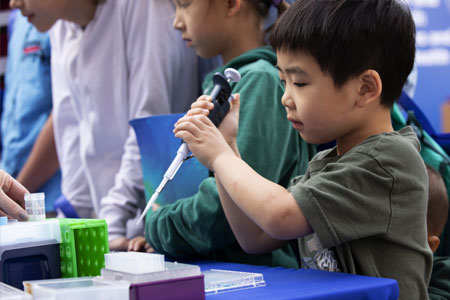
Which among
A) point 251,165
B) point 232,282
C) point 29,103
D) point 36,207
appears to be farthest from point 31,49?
point 232,282

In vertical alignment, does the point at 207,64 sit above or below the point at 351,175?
above

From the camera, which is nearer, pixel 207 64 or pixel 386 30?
pixel 386 30

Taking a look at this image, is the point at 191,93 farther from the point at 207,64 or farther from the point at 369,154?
the point at 369,154

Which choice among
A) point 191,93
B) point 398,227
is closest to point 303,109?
point 398,227

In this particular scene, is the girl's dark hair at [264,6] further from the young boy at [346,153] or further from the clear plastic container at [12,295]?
the clear plastic container at [12,295]

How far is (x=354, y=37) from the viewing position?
110cm

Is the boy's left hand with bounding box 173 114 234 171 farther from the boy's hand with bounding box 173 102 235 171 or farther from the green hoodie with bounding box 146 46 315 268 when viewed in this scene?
the green hoodie with bounding box 146 46 315 268

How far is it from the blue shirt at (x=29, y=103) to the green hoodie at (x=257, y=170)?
1.74 m

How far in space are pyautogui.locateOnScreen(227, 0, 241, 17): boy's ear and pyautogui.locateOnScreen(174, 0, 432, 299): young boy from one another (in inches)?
18.5

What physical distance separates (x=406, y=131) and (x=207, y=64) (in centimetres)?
91

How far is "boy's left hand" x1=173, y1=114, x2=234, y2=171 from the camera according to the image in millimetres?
1112

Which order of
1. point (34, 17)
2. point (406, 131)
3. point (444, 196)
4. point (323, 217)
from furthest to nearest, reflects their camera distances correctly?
point (34, 17) < point (444, 196) < point (406, 131) < point (323, 217)

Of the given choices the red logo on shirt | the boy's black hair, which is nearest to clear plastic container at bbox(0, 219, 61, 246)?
the boy's black hair

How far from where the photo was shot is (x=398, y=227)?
1.06m
